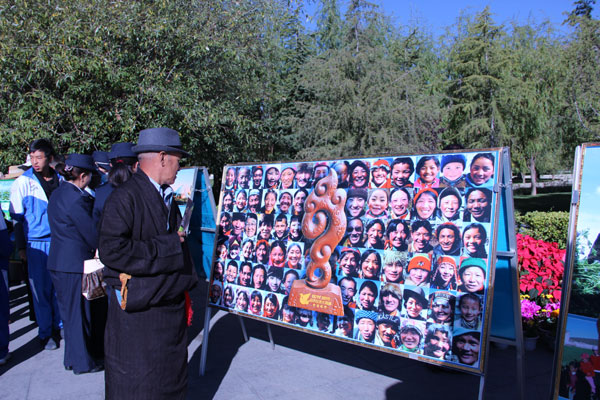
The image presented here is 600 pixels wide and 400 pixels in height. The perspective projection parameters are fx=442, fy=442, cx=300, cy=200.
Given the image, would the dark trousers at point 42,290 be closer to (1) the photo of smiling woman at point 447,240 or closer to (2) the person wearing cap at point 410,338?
(2) the person wearing cap at point 410,338

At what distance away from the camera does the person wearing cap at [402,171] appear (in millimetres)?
2939

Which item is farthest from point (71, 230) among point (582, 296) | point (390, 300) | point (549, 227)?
point (549, 227)

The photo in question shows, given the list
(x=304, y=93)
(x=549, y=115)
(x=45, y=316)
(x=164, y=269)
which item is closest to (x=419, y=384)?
(x=164, y=269)

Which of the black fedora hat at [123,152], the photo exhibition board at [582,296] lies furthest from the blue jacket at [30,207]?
the photo exhibition board at [582,296]

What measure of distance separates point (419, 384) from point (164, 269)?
259 centimetres

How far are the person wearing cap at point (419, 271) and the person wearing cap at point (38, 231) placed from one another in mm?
3910

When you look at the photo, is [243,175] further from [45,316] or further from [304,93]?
[304,93]

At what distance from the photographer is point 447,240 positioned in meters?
2.73

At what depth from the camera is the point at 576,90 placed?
47.6 feet

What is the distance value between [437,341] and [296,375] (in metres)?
1.74

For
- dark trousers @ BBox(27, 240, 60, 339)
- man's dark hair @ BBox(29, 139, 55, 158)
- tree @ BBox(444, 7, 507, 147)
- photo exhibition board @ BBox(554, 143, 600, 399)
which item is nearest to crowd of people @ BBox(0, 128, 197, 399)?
photo exhibition board @ BBox(554, 143, 600, 399)

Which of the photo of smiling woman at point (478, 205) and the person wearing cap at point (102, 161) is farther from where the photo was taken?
the person wearing cap at point (102, 161)

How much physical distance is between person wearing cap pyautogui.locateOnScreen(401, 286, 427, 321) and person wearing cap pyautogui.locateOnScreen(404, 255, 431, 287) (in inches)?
1.5

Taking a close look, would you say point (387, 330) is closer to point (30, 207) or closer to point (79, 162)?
point (79, 162)
